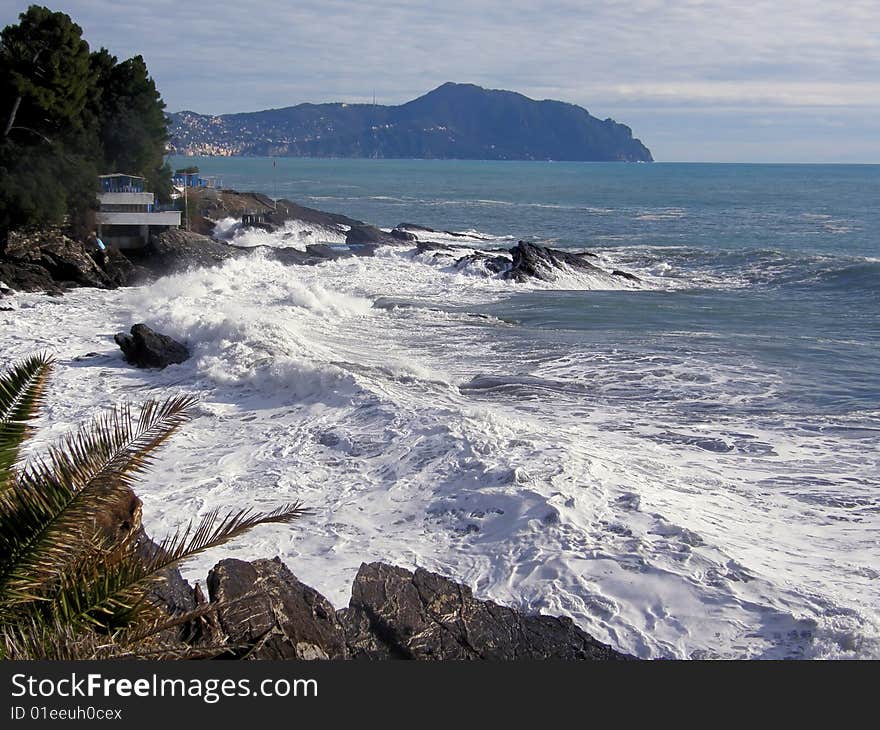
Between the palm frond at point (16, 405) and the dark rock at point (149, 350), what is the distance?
46.8ft

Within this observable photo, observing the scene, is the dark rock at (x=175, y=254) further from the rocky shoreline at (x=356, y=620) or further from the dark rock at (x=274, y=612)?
the dark rock at (x=274, y=612)

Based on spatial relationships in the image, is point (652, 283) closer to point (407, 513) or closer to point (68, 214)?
point (68, 214)

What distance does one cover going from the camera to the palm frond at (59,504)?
189 inches

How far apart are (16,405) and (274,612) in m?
2.95

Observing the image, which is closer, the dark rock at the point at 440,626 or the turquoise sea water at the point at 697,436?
the dark rock at the point at 440,626

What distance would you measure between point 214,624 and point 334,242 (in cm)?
4587

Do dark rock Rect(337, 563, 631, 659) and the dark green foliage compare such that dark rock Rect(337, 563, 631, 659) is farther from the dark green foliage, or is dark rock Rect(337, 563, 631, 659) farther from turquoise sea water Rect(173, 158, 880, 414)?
the dark green foliage

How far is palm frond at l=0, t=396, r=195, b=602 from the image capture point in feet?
15.7

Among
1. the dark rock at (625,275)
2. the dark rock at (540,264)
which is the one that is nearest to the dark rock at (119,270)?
the dark rock at (540,264)

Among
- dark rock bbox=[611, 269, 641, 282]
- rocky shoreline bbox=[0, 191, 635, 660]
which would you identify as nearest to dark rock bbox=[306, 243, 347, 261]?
dark rock bbox=[611, 269, 641, 282]

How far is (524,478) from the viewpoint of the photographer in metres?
11.6

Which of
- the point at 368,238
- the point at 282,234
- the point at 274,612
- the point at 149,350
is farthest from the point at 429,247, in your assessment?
the point at 274,612

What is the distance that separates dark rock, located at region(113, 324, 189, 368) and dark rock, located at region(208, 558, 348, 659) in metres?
11.9

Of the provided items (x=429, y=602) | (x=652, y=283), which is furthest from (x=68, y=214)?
(x=429, y=602)
